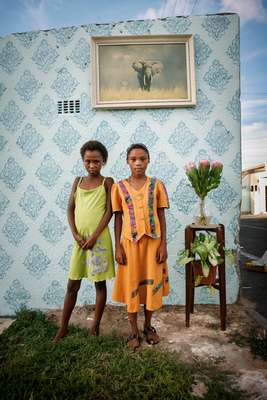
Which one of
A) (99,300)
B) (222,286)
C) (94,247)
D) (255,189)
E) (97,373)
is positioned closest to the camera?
(97,373)

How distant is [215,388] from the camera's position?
1764 millimetres

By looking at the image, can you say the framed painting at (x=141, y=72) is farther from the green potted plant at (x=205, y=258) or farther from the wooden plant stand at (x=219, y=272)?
the green potted plant at (x=205, y=258)

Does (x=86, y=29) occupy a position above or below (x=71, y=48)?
above

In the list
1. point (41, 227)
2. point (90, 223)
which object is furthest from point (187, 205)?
point (41, 227)

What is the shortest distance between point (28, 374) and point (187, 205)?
217 cm

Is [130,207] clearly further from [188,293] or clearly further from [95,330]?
[95,330]

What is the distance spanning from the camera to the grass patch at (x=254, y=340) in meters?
2.18

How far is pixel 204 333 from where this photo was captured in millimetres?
2561

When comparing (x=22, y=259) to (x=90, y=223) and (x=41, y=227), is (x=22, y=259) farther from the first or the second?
(x=90, y=223)

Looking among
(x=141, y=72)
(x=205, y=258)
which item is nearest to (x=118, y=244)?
(x=205, y=258)

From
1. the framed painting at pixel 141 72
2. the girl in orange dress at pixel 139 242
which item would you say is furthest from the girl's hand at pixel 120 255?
the framed painting at pixel 141 72

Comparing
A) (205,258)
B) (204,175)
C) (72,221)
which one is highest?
(204,175)

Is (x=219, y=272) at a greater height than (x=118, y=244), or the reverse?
(x=118, y=244)

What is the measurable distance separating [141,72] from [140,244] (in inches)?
77.8
